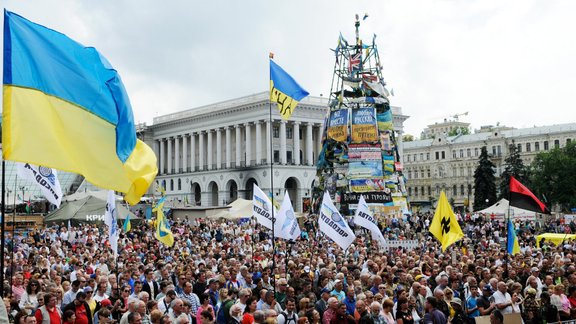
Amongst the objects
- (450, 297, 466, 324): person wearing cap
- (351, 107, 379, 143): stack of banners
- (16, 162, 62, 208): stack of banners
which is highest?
(351, 107, 379, 143): stack of banners

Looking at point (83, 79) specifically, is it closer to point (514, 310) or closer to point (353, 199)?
point (514, 310)

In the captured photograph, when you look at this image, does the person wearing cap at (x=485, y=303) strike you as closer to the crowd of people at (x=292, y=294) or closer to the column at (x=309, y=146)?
the crowd of people at (x=292, y=294)

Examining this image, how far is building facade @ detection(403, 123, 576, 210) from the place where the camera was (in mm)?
94338

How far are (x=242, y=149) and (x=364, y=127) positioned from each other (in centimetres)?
3964

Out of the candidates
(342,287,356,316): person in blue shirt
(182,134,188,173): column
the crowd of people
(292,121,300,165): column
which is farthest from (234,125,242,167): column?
(342,287,356,316): person in blue shirt

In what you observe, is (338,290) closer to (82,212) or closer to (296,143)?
(82,212)

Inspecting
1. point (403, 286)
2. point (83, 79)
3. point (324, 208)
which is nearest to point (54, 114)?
point (83, 79)

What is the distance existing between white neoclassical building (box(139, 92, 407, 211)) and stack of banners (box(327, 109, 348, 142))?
1152 inches

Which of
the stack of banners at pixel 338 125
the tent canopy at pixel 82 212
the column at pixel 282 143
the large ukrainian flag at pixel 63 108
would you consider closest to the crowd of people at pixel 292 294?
the large ukrainian flag at pixel 63 108

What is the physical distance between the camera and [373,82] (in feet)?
143

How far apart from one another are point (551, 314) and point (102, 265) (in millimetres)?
10003

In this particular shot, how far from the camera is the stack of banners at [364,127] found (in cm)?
4131

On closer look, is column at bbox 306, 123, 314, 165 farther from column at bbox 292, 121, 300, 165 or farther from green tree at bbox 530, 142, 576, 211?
green tree at bbox 530, 142, 576, 211

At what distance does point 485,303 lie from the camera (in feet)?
34.9
